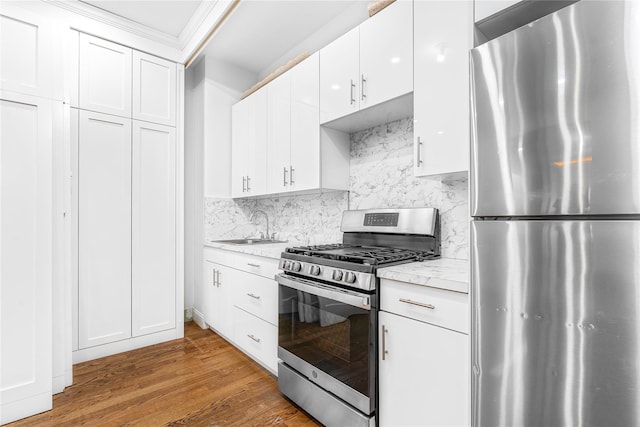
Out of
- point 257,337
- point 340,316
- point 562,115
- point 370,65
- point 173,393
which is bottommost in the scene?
point 173,393

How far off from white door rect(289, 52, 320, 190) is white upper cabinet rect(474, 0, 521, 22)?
134 cm

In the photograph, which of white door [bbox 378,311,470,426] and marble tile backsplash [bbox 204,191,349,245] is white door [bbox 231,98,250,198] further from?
white door [bbox 378,311,470,426]

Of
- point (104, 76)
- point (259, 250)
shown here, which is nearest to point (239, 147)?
point (104, 76)

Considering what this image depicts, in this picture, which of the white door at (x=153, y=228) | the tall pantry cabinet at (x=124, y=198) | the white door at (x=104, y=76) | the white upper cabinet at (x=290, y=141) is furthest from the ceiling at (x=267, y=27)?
the white door at (x=153, y=228)

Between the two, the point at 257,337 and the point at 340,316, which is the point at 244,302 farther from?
the point at 340,316

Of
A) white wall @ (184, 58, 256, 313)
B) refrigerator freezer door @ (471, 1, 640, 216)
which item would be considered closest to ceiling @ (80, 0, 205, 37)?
white wall @ (184, 58, 256, 313)

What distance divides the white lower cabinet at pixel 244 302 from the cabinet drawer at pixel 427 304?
1.00m

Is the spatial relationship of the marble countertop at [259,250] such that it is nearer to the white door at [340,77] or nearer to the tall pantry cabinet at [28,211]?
the white door at [340,77]

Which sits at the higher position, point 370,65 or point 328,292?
point 370,65

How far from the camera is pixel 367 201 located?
2.41 meters

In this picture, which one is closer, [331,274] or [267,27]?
[331,274]

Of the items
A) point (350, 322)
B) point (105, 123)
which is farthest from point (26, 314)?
point (350, 322)

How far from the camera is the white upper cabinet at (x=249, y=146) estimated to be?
3006 mm

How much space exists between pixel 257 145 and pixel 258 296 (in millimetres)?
1497
